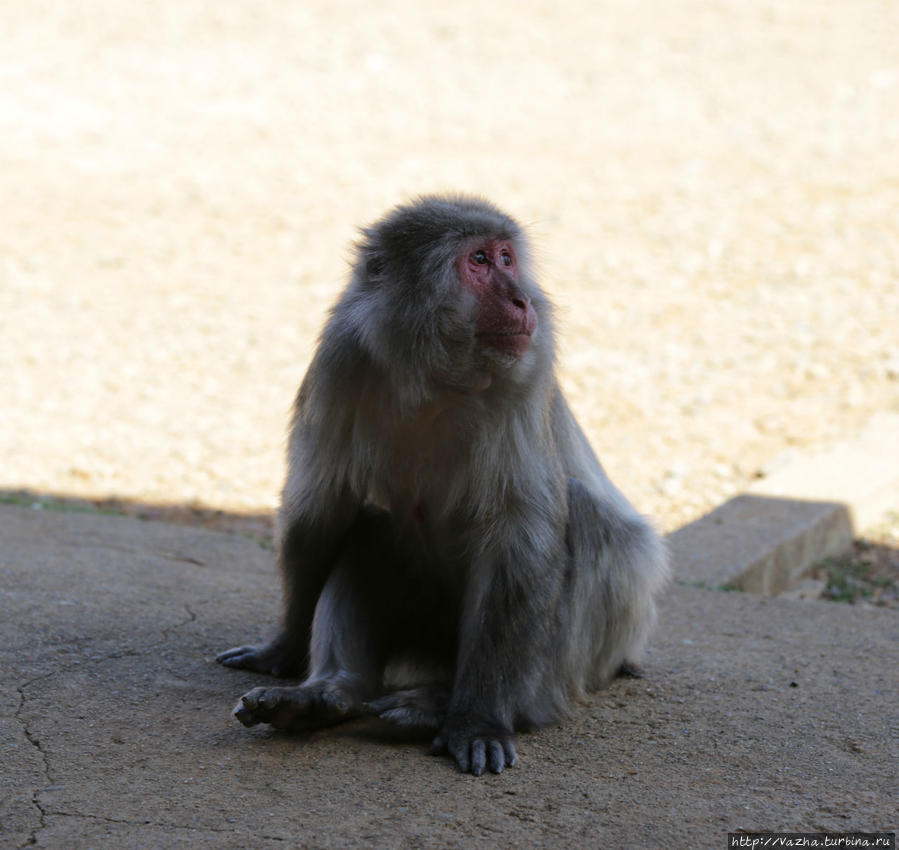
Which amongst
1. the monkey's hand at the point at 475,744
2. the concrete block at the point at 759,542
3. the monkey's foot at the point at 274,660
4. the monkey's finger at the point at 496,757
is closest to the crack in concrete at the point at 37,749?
the monkey's foot at the point at 274,660

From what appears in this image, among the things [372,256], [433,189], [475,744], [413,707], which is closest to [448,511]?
[413,707]

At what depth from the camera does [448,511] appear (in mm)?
3861

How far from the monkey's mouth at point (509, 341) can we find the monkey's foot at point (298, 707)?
109 cm

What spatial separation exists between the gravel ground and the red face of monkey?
48cm

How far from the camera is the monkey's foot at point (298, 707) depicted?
11.5 feet

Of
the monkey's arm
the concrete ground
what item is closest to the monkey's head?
the monkey's arm

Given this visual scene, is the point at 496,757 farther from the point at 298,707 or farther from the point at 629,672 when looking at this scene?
the point at 629,672

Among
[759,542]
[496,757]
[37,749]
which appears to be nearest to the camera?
[37,749]

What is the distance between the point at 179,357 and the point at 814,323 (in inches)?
196

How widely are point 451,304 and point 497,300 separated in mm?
132

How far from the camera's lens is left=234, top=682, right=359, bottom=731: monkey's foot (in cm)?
351

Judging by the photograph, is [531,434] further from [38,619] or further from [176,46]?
[176,46]

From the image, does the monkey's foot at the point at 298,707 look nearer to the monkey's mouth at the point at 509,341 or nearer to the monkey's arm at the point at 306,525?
the monkey's arm at the point at 306,525

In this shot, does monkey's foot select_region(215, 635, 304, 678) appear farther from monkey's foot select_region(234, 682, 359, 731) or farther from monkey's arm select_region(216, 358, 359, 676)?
monkey's foot select_region(234, 682, 359, 731)
